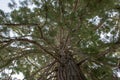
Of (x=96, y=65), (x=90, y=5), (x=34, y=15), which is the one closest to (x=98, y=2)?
(x=90, y=5)

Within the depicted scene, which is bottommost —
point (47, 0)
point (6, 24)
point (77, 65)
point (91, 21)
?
point (77, 65)

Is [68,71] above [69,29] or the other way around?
the other way around

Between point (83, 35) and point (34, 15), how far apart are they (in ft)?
2.53

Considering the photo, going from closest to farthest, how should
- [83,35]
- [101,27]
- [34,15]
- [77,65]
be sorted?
[83,35]
[34,15]
[77,65]
[101,27]

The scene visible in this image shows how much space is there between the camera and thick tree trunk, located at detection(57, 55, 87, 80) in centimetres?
293

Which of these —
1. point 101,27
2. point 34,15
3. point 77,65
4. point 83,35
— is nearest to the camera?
point 83,35

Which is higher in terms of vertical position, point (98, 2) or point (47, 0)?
point (47, 0)

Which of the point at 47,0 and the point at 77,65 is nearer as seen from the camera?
the point at 47,0

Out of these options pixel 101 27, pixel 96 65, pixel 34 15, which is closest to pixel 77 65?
pixel 96 65

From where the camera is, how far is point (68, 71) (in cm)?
304

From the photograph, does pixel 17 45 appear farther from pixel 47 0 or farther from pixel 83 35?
pixel 83 35

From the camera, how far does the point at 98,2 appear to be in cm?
290

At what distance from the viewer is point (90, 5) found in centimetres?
Answer: 287

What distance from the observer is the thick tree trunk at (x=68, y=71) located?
293 centimetres
